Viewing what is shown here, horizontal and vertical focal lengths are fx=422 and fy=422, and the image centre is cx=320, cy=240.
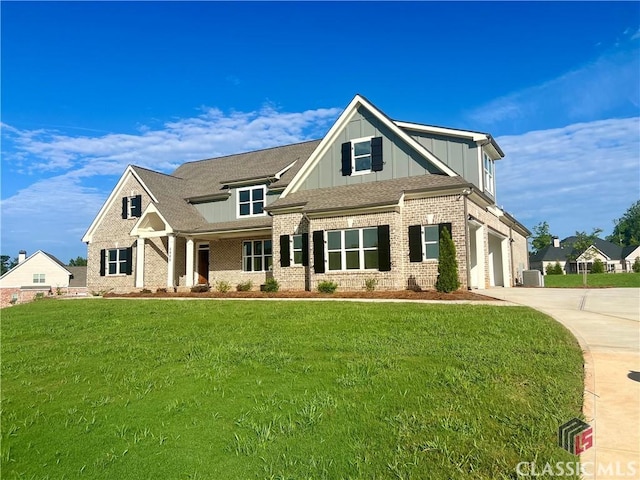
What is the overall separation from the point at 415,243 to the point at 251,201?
11.0 m

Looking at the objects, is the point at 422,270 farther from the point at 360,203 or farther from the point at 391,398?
the point at 391,398

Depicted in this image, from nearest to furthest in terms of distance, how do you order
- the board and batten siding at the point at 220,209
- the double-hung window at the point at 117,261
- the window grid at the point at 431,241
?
the window grid at the point at 431,241
the board and batten siding at the point at 220,209
the double-hung window at the point at 117,261

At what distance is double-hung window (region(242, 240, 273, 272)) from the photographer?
22891 mm

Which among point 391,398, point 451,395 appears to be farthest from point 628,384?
point 391,398

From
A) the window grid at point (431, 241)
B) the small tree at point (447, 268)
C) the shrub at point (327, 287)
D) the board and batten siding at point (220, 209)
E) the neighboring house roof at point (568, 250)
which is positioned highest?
the board and batten siding at point (220, 209)

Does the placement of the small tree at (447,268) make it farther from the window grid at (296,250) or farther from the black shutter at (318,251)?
the window grid at (296,250)

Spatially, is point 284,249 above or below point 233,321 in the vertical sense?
above

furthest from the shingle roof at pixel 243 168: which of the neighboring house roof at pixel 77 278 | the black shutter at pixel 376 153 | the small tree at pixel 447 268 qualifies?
the neighboring house roof at pixel 77 278

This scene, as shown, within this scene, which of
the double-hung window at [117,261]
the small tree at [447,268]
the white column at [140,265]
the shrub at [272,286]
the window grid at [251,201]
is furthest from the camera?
the double-hung window at [117,261]

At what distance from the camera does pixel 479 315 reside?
362 inches

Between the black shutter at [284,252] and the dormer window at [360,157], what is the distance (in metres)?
4.10

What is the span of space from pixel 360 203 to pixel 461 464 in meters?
14.0

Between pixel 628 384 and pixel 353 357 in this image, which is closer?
pixel 628 384

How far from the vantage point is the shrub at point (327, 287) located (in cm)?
1684
